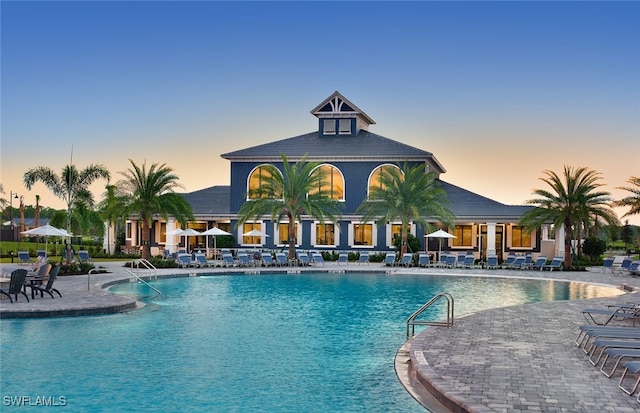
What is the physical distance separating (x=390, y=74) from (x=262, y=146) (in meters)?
11.9

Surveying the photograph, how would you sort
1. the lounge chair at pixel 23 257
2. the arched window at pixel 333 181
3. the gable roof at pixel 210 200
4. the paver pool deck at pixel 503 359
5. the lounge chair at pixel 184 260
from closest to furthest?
the paver pool deck at pixel 503 359 → the lounge chair at pixel 184 260 → the lounge chair at pixel 23 257 → the arched window at pixel 333 181 → the gable roof at pixel 210 200

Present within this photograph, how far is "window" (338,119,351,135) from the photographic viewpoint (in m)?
43.6

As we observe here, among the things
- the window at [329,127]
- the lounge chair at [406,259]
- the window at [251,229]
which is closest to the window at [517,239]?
the lounge chair at [406,259]

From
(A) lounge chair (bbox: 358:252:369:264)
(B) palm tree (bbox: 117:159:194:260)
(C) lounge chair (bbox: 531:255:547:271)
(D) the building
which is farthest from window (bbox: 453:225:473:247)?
(B) palm tree (bbox: 117:159:194:260)

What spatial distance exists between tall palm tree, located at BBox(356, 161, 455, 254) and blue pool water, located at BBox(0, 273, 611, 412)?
14.5 meters

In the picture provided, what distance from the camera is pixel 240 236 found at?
41.6 metres

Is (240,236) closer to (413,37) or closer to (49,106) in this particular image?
(49,106)


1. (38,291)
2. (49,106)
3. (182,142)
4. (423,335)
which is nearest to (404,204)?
(182,142)

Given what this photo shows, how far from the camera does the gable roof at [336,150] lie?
4022cm

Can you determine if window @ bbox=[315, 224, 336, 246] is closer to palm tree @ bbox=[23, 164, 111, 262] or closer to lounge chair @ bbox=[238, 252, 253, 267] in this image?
lounge chair @ bbox=[238, 252, 253, 267]

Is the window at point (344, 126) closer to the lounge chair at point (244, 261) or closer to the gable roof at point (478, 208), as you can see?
the gable roof at point (478, 208)

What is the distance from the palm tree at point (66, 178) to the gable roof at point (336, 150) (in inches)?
341

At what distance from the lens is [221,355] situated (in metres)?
11.5

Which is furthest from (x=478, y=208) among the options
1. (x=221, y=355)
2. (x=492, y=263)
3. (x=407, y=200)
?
(x=221, y=355)
